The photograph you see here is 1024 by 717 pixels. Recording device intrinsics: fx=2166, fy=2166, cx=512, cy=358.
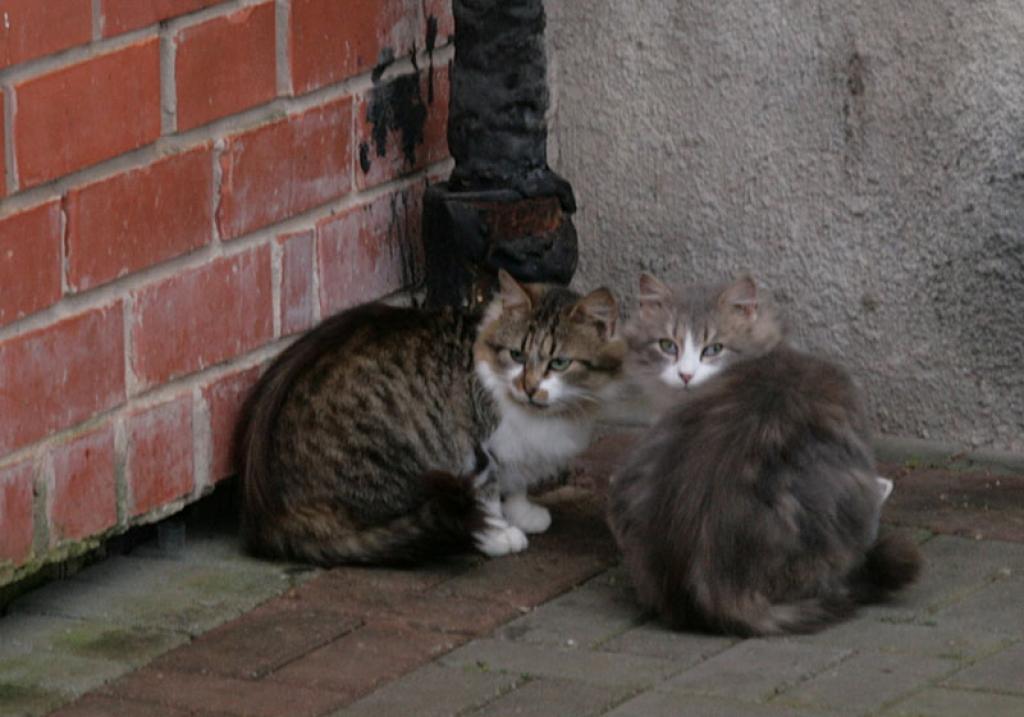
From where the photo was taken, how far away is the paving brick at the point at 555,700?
4324 millimetres

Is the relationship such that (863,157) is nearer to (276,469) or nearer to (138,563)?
(276,469)

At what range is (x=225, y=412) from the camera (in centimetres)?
554

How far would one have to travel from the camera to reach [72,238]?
4.96m

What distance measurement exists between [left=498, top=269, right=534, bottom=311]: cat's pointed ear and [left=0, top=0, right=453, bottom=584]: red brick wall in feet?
1.68

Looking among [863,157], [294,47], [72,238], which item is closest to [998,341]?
[863,157]

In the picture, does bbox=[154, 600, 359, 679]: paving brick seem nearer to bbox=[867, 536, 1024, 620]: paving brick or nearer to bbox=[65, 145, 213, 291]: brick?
bbox=[65, 145, 213, 291]: brick

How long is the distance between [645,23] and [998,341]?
1.36 m

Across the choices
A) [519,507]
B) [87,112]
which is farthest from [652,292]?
[87,112]

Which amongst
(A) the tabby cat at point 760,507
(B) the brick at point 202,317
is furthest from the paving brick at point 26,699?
(A) the tabby cat at point 760,507

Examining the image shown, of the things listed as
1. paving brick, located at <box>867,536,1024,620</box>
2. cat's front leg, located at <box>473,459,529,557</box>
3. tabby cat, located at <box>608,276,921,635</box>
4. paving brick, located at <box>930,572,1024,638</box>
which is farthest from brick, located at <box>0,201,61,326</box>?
paving brick, located at <box>930,572,1024,638</box>

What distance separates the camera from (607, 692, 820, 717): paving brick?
4.27 meters

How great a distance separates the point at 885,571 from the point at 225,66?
2025 millimetres

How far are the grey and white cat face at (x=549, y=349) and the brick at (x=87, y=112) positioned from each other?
1.03m

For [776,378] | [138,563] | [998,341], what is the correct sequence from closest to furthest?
1. [776,378]
2. [138,563]
3. [998,341]
